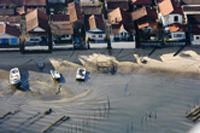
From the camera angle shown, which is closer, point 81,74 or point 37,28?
point 81,74

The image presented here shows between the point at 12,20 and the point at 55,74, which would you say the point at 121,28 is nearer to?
the point at 55,74

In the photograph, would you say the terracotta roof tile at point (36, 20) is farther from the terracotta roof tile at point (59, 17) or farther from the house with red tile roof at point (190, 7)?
the house with red tile roof at point (190, 7)

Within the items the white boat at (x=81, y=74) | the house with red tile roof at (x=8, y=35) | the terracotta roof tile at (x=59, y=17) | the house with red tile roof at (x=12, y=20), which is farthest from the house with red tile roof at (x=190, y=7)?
the house with red tile roof at (x=8, y=35)

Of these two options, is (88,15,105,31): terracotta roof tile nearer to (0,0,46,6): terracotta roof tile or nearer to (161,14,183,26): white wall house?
(161,14,183,26): white wall house

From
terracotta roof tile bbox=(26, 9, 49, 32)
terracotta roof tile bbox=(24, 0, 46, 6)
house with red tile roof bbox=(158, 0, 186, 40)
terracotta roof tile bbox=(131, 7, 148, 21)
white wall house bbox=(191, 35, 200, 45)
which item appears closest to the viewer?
terracotta roof tile bbox=(26, 9, 49, 32)

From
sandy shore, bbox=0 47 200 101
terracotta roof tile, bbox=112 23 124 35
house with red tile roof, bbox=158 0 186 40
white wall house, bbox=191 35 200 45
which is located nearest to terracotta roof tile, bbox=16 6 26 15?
sandy shore, bbox=0 47 200 101

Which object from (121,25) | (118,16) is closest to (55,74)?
(121,25)
